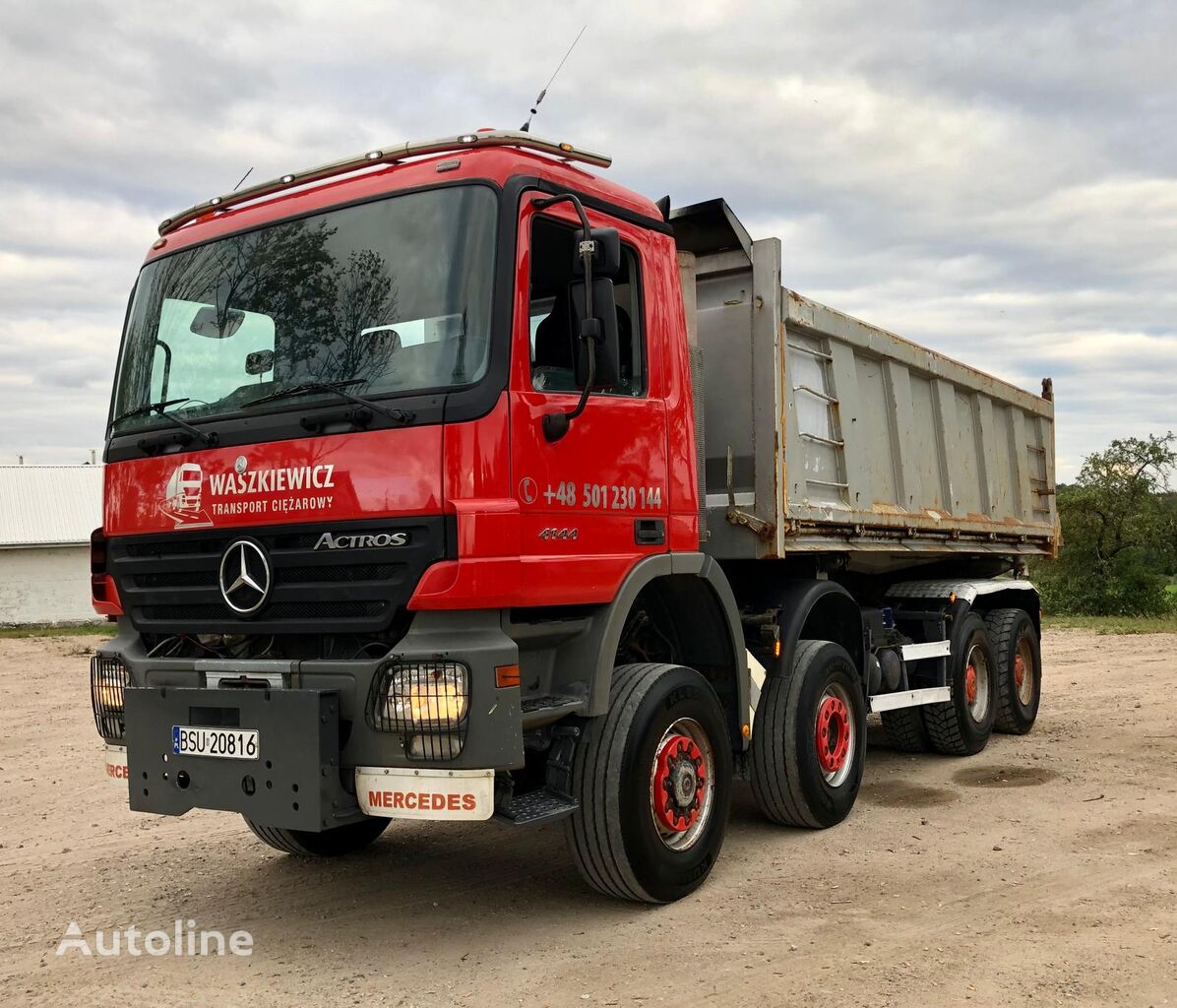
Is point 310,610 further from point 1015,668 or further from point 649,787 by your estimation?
point 1015,668

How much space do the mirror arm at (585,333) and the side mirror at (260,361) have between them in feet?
3.82

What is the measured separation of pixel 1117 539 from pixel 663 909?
31.2m

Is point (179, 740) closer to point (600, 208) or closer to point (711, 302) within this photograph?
point (600, 208)

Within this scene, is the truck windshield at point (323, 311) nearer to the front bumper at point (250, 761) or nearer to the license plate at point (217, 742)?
the front bumper at point (250, 761)

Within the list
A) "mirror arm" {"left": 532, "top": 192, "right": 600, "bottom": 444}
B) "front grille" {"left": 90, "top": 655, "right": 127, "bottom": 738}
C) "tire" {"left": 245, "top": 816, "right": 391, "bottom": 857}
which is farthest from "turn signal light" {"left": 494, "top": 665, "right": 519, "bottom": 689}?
"tire" {"left": 245, "top": 816, "right": 391, "bottom": 857}

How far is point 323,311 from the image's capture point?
4.65m

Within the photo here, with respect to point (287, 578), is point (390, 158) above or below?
above

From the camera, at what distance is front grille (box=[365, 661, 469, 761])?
4148mm

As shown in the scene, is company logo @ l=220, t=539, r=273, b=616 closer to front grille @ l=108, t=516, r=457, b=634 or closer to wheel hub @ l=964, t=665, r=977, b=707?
front grille @ l=108, t=516, r=457, b=634

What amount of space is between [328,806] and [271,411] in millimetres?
1527

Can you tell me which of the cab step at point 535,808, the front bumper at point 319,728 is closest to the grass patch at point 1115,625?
the cab step at point 535,808

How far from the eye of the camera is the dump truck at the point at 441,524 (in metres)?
4.24

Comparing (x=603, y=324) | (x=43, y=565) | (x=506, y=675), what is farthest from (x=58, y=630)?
(x=603, y=324)

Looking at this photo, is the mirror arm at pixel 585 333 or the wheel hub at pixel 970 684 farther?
the wheel hub at pixel 970 684
